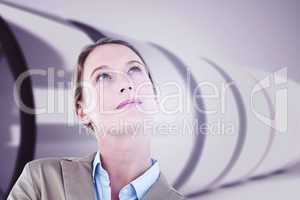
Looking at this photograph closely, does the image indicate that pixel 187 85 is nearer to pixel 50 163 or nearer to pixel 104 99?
pixel 104 99

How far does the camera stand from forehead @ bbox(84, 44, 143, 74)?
74.2 inches

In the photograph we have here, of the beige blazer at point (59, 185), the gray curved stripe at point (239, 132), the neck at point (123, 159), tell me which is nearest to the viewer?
the beige blazer at point (59, 185)

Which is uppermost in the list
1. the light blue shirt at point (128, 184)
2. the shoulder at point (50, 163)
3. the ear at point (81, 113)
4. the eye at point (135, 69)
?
the eye at point (135, 69)

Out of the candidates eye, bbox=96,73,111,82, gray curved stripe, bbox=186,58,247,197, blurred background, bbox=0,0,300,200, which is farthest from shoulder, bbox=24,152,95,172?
gray curved stripe, bbox=186,58,247,197

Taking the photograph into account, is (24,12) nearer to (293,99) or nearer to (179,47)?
(179,47)

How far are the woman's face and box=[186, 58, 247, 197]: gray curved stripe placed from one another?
36 centimetres

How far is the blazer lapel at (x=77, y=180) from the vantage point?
1.70 metres

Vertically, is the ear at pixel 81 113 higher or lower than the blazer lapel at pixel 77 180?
higher

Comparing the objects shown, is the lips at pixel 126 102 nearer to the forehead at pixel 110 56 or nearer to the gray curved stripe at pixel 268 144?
the forehead at pixel 110 56

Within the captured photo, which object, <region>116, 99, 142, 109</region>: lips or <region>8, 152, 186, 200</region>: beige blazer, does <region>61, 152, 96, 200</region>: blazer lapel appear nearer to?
<region>8, 152, 186, 200</region>: beige blazer

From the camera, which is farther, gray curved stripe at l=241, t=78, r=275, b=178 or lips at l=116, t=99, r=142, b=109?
gray curved stripe at l=241, t=78, r=275, b=178

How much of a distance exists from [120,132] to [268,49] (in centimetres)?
83

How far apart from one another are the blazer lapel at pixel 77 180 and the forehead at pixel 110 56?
0.44m

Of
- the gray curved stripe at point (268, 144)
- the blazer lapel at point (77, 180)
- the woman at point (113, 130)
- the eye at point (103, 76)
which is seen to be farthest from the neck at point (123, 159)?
the gray curved stripe at point (268, 144)
